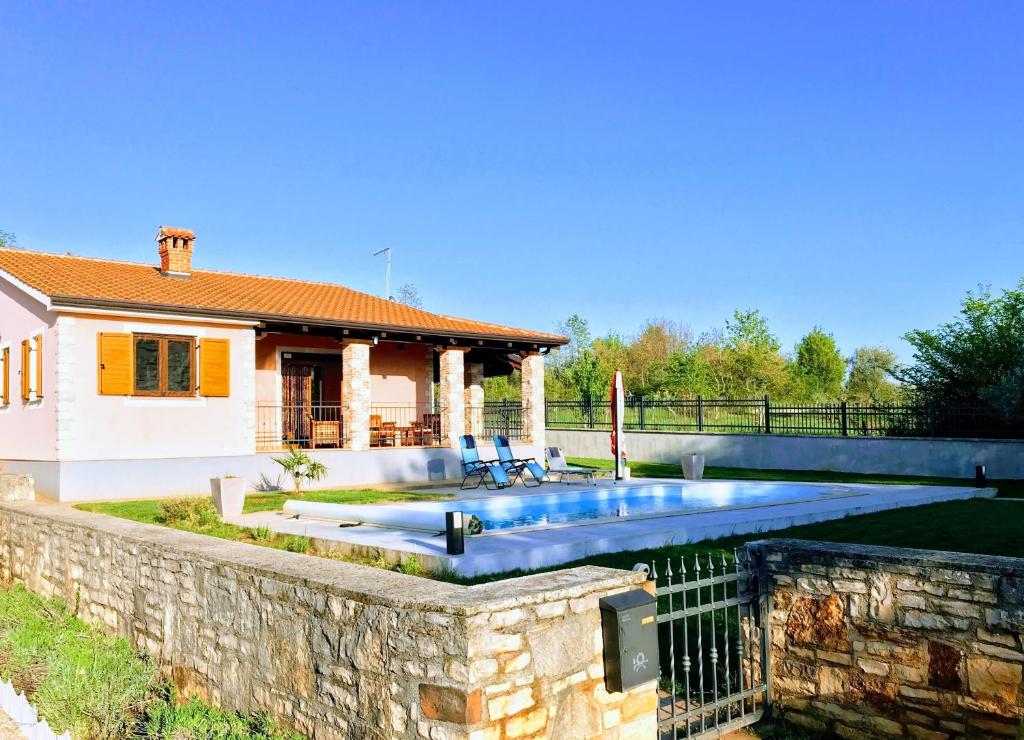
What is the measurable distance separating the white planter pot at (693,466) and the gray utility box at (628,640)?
14161 mm

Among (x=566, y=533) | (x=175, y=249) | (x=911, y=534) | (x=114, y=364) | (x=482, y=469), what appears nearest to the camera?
(x=566, y=533)

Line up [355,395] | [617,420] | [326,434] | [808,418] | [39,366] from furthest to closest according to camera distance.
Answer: [808,418] → [326,434] → [355,395] → [617,420] → [39,366]

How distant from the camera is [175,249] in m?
19.5

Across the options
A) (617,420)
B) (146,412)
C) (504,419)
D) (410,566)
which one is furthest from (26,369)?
(504,419)

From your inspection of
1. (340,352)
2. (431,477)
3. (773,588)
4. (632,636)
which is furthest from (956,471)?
(632,636)

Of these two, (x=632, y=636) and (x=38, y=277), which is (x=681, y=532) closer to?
(x=632, y=636)

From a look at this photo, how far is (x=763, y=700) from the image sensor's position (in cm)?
519

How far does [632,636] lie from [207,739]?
2637 mm

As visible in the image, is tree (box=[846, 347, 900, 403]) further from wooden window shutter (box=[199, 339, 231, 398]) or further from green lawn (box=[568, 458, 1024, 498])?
wooden window shutter (box=[199, 339, 231, 398])

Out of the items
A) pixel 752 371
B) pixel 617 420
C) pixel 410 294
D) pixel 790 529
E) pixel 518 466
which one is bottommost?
pixel 790 529

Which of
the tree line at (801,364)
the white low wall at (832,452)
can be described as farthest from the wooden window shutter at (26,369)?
the tree line at (801,364)

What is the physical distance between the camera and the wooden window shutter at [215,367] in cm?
1645

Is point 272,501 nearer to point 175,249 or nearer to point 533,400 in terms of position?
point 175,249

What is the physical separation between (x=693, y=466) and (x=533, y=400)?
211 inches
